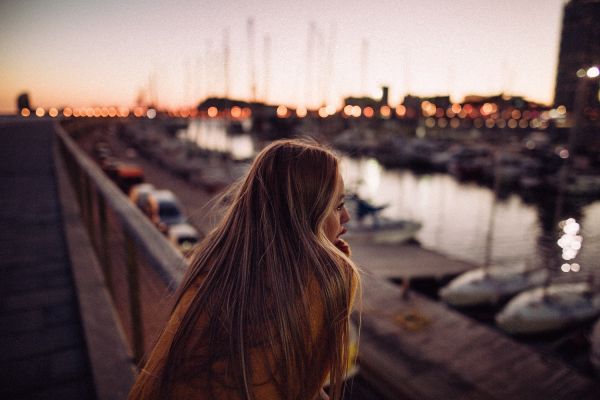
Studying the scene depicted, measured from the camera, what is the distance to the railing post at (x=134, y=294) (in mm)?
2234

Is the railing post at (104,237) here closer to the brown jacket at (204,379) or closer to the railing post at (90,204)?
the railing post at (90,204)

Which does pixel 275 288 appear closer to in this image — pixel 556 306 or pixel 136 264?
pixel 136 264

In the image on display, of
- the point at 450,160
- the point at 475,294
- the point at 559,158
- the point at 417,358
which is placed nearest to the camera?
the point at 417,358

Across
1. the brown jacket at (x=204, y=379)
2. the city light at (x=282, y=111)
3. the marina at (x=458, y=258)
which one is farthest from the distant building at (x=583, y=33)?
the city light at (x=282, y=111)

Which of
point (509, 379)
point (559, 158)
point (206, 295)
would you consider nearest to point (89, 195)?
point (206, 295)

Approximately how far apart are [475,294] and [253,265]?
15553 millimetres

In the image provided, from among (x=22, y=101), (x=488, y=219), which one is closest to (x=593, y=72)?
(x=488, y=219)

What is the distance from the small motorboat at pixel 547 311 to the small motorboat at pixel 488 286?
108cm

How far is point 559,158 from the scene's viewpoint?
55500 millimetres

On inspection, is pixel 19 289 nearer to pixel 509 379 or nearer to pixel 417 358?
pixel 417 358

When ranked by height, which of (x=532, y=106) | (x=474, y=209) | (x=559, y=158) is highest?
(x=532, y=106)

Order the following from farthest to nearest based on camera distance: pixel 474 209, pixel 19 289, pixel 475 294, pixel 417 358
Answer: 1. pixel 474 209
2. pixel 475 294
3. pixel 417 358
4. pixel 19 289

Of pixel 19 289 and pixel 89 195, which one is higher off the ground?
pixel 89 195

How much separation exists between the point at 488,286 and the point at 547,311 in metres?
2.24
